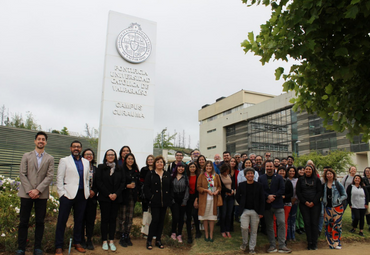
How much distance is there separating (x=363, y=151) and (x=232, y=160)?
42225 mm

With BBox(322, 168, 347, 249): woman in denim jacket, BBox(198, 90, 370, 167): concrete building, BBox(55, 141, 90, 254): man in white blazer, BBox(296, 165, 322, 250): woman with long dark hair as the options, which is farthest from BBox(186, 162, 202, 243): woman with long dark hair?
BBox(198, 90, 370, 167): concrete building

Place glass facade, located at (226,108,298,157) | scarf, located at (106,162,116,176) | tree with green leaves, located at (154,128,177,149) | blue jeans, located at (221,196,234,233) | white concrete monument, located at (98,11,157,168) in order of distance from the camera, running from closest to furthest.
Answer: scarf, located at (106,162,116,176), blue jeans, located at (221,196,234,233), white concrete monument, located at (98,11,157,168), tree with green leaves, located at (154,128,177,149), glass facade, located at (226,108,298,157)

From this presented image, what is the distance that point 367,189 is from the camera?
9.16 metres

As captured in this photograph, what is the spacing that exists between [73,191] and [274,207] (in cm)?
456

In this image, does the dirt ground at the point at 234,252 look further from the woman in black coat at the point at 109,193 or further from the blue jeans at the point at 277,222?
the blue jeans at the point at 277,222

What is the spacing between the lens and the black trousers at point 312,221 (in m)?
6.99

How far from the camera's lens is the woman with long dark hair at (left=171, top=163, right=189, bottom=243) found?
6672 mm

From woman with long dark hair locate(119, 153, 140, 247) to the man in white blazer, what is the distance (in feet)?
2.97

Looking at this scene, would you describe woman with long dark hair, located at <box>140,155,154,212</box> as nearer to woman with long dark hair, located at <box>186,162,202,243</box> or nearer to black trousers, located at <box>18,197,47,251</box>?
woman with long dark hair, located at <box>186,162,202,243</box>

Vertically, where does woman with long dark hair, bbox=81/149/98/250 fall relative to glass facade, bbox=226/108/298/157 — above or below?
below

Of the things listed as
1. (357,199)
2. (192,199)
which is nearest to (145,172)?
(192,199)

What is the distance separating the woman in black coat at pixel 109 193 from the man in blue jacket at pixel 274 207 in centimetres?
344

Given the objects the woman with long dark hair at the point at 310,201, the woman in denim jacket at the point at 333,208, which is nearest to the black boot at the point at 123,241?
the woman with long dark hair at the point at 310,201

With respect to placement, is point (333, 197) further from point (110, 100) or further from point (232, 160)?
point (110, 100)
